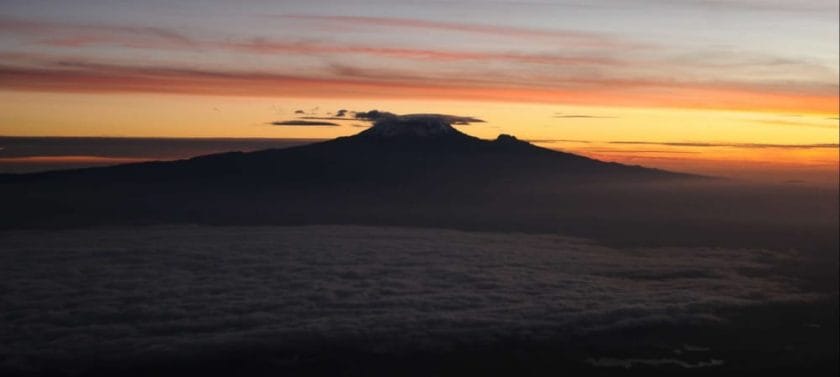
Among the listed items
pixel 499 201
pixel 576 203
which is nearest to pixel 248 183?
pixel 499 201

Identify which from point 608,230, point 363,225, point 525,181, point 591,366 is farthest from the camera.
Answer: point 525,181

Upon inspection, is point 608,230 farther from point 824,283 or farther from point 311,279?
point 311,279

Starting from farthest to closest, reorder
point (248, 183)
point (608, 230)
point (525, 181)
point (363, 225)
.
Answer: point (525, 181) < point (248, 183) < point (608, 230) < point (363, 225)

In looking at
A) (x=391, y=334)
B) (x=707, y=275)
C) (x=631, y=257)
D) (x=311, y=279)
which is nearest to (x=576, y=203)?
(x=631, y=257)

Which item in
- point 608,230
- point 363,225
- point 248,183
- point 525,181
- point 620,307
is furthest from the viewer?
point 525,181

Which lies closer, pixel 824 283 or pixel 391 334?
pixel 391 334

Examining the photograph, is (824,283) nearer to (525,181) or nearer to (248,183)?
(525,181)

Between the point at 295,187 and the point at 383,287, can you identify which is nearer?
the point at 383,287

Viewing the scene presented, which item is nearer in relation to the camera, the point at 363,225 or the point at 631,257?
the point at 631,257

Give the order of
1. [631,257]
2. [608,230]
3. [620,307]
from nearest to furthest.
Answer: [620,307] < [631,257] < [608,230]
